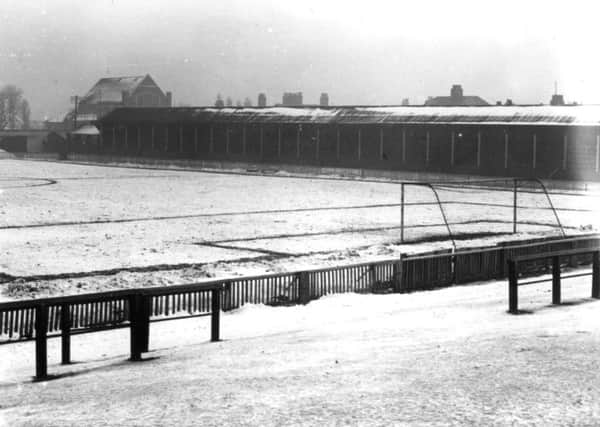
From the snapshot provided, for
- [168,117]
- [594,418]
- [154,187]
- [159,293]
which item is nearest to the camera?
[594,418]

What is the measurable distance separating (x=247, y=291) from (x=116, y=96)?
129678 millimetres

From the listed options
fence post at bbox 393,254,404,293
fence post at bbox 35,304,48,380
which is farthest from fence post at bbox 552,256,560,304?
fence post at bbox 35,304,48,380

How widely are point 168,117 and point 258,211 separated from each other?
164 ft

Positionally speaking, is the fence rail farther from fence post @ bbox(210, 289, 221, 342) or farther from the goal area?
the goal area

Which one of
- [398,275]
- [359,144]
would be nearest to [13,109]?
[359,144]

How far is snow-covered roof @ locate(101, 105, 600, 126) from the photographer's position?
2217 inches

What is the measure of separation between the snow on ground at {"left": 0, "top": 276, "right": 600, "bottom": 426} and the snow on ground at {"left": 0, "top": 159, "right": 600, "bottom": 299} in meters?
5.85

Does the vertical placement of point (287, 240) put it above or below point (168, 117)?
below

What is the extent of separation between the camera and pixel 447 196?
1828 inches

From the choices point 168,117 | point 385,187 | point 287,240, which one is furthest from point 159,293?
point 168,117

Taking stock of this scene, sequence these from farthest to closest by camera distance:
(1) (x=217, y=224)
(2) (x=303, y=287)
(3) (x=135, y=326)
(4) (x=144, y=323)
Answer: (1) (x=217, y=224)
(2) (x=303, y=287)
(4) (x=144, y=323)
(3) (x=135, y=326)

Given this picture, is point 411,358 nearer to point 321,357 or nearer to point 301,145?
point 321,357

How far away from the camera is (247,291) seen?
15688 millimetres

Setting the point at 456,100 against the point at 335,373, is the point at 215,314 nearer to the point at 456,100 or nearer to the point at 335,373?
the point at 335,373
